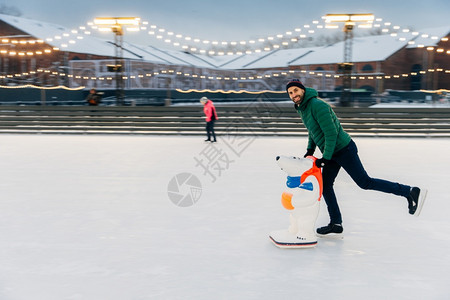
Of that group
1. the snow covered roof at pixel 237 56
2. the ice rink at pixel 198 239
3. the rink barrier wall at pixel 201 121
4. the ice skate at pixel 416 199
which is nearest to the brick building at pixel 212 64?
the snow covered roof at pixel 237 56

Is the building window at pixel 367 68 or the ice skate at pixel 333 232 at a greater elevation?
the building window at pixel 367 68

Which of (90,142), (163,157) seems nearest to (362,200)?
(163,157)

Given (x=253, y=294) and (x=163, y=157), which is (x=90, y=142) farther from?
(x=253, y=294)

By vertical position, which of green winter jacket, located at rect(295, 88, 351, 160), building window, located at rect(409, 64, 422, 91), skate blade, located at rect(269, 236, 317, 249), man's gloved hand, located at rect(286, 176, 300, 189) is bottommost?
skate blade, located at rect(269, 236, 317, 249)

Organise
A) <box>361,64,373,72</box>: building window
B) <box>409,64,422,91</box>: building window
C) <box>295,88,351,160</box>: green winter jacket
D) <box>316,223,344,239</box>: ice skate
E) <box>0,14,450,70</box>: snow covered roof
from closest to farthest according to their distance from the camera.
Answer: <box>295,88,351,160</box>: green winter jacket < <box>316,223,344,239</box>: ice skate < <box>0,14,450,70</box>: snow covered roof < <box>409,64,422,91</box>: building window < <box>361,64,373,72</box>: building window

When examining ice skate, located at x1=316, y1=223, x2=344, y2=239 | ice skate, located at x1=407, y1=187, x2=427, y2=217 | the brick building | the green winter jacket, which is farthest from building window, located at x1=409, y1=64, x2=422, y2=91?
the green winter jacket

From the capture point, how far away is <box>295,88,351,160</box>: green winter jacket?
372cm

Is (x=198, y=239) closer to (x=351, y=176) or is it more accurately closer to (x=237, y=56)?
(x=351, y=176)

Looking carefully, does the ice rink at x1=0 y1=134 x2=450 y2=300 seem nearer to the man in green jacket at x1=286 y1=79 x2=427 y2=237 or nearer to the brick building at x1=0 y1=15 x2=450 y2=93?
the man in green jacket at x1=286 y1=79 x2=427 y2=237

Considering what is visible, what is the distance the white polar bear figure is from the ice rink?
0.35 feet

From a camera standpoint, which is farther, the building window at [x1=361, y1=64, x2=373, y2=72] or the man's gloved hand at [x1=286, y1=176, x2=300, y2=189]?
the building window at [x1=361, y1=64, x2=373, y2=72]

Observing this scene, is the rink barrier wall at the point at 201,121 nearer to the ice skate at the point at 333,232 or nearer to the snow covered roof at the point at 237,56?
the ice skate at the point at 333,232

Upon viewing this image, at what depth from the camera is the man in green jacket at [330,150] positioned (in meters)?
3.73

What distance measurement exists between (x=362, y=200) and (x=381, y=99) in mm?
23717
